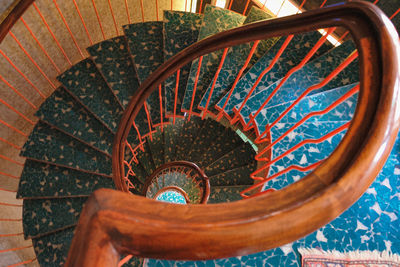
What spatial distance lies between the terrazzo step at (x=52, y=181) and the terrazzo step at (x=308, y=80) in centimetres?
222

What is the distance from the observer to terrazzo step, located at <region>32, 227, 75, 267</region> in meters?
3.18

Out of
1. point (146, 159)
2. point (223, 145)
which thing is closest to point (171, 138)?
point (146, 159)

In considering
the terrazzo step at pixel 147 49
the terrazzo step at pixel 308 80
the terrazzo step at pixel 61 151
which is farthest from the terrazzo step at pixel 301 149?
the terrazzo step at pixel 61 151

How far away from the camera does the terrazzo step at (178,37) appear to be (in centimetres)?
307

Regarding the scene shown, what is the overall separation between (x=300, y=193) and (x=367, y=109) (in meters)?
0.31

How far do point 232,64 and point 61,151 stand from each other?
2.33 meters

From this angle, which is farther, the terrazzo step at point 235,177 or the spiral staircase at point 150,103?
the terrazzo step at point 235,177

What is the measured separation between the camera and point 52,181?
126 inches

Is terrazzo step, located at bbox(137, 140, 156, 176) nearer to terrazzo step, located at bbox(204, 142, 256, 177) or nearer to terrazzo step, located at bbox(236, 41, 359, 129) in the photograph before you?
terrazzo step, located at bbox(204, 142, 256, 177)

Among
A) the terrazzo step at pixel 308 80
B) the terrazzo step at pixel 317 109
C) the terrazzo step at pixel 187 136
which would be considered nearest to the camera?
the terrazzo step at pixel 317 109

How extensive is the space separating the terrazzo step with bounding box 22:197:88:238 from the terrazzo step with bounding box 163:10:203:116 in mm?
1814

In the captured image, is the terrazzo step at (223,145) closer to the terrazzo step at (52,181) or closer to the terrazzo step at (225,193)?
the terrazzo step at (225,193)

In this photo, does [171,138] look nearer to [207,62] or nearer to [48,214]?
[207,62]

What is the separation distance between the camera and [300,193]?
536mm
